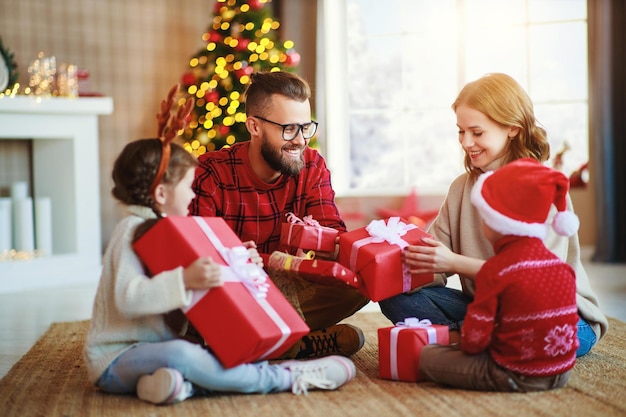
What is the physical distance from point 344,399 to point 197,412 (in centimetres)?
37

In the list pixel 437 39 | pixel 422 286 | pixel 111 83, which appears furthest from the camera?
pixel 437 39

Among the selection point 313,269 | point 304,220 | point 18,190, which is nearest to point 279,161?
point 304,220

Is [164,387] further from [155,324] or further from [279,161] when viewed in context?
[279,161]

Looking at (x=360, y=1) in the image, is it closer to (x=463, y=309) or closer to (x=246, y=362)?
(x=463, y=309)

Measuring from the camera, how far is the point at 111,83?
17.1ft

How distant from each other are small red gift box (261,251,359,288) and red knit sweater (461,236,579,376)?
38 cm

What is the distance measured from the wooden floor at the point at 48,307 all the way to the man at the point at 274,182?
881 mm

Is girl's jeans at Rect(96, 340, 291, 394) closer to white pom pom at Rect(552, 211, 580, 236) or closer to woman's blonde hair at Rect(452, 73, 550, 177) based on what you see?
white pom pom at Rect(552, 211, 580, 236)

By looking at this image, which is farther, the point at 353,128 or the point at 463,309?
the point at 353,128

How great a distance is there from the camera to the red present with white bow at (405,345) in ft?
6.91

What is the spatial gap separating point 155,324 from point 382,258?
642mm

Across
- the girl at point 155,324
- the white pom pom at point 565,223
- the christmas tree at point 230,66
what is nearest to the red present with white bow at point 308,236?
the girl at point 155,324

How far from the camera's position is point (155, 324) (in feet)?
6.55

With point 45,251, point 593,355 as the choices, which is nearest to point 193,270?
point 593,355
